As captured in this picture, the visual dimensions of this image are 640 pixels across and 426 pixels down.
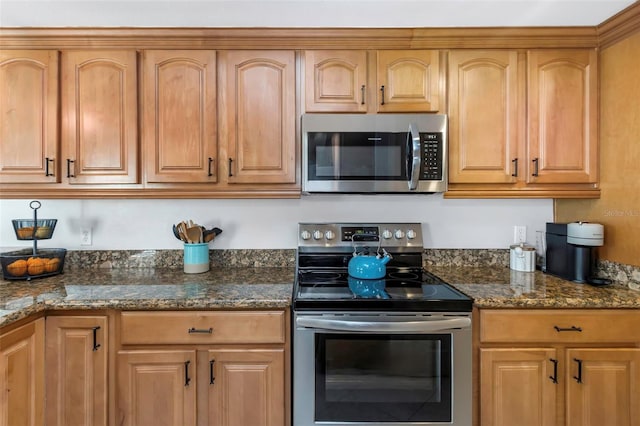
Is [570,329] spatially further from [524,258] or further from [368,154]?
[368,154]

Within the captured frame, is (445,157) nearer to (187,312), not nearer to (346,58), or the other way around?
(346,58)

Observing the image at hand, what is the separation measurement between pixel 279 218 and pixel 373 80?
39.6 inches

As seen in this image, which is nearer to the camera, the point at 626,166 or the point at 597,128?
the point at 626,166

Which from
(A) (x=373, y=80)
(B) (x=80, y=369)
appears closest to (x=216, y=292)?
(B) (x=80, y=369)

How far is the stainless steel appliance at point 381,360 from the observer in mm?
1428

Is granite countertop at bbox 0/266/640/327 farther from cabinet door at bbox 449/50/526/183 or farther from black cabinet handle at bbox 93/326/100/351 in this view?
cabinet door at bbox 449/50/526/183

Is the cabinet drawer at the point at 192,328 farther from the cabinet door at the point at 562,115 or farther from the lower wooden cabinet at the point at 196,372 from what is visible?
the cabinet door at the point at 562,115

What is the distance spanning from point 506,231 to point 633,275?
2.11 feet

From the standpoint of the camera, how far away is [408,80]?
1821mm

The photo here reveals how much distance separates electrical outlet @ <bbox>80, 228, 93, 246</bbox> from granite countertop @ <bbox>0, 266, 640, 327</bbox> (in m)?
0.24

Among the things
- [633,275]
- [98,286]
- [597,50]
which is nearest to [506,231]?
[633,275]

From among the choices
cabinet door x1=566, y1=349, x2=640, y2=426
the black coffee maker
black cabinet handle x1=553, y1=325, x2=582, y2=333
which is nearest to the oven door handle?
black cabinet handle x1=553, y1=325, x2=582, y2=333

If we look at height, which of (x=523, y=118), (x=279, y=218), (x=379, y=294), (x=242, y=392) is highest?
(x=523, y=118)

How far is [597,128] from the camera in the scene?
5.90 ft
